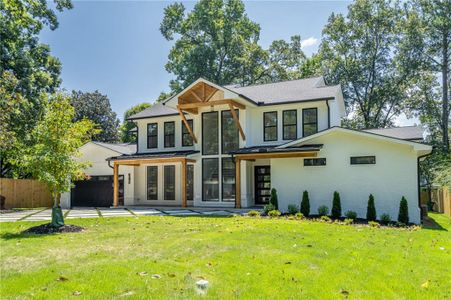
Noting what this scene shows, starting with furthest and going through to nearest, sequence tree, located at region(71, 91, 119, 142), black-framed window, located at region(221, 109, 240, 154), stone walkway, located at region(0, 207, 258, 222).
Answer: tree, located at region(71, 91, 119, 142) < black-framed window, located at region(221, 109, 240, 154) < stone walkway, located at region(0, 207, 258, 222)

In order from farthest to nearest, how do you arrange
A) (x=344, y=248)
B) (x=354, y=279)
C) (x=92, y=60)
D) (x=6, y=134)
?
(x=92, y=60) → (x=6, y=134) → (x=344, y=248) → (x=354, y=279)

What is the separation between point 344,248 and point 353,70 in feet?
86.8

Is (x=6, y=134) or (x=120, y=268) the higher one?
(x=6, y=134)

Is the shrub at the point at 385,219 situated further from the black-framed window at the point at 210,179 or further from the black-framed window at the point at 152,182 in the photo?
the black-framed window at the point at 152,182

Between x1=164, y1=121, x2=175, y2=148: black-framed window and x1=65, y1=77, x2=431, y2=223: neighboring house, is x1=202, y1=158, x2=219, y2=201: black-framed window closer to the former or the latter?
x1=65, y1=77, x2=431, y2=223: neighboring house

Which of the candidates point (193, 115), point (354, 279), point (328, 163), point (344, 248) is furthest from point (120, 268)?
point (193, 115)

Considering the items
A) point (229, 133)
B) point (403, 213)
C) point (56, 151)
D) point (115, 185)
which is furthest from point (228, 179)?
point (56, 151)

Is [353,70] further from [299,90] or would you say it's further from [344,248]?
[344,248]

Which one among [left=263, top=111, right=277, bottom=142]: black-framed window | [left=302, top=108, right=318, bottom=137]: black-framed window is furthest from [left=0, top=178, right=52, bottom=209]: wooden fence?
[left=302, top=108, right=318, bottom=137]: black-framed window

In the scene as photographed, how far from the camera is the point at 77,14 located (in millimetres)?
19125

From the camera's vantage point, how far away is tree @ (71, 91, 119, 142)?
125 feet

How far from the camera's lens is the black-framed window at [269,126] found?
64.0 ft

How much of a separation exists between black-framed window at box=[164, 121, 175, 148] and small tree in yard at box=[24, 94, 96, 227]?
11.1 metres

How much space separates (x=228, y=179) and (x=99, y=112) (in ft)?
77.7
